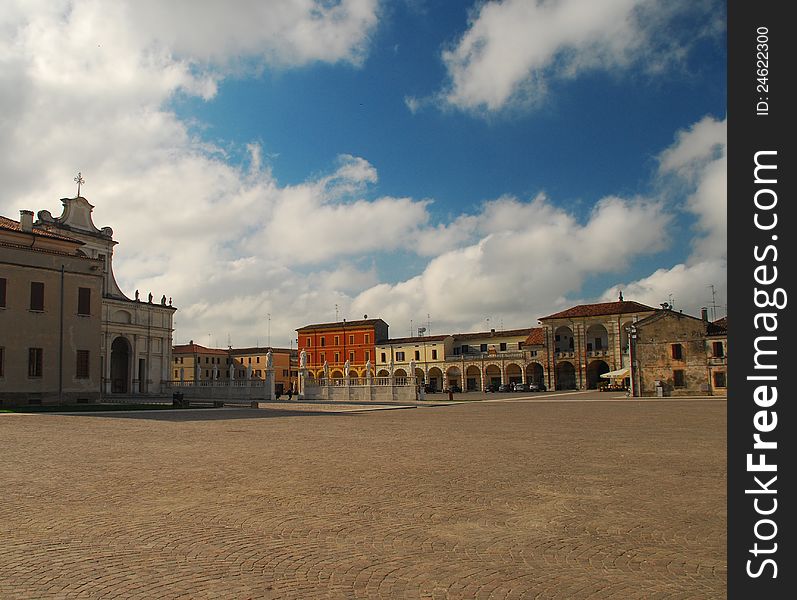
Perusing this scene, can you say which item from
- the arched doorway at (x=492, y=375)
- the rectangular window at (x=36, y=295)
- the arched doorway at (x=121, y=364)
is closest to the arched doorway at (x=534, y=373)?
the arched doorway at (x=492, y=375)

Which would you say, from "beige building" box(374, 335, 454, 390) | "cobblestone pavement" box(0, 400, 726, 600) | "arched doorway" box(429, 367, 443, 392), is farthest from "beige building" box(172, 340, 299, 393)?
"cobblestone pavement" box(0, 400, 726, 600)

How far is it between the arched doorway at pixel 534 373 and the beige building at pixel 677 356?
32.1 meters

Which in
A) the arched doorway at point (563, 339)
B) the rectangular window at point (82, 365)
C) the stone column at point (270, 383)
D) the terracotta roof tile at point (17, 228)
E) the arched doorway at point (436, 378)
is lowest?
the arched doorway at point (436, 378)

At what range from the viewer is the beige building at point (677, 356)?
164 ft

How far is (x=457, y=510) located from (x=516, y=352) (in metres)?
80.4

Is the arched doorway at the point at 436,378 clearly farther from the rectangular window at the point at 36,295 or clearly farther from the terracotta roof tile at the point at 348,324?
the rectangular window at the point at 36,295

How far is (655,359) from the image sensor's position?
172 feet

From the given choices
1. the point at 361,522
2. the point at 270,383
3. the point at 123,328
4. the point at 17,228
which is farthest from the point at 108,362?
the point at 361,522

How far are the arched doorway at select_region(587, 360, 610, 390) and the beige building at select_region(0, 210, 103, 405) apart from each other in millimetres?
61486

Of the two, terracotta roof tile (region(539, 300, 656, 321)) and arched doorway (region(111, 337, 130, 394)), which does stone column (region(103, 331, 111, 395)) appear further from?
terracotta roof tile (region(539, 300, 656, 321))

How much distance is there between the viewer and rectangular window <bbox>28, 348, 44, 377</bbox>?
106 feet
